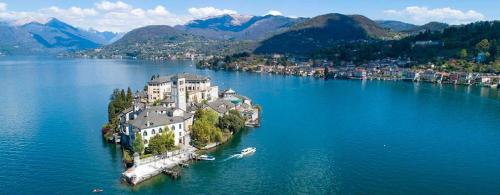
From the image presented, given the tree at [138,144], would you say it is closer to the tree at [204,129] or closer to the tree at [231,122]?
the tree at [204,129]

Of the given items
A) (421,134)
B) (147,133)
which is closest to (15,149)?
(147,133)

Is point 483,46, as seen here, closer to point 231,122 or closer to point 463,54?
point 463,54

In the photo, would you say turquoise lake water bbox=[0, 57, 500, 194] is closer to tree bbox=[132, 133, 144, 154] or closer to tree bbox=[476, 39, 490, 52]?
tree bbox=[132, 133, 144, 154]

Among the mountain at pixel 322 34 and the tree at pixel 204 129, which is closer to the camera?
the tree at pixel 204 129

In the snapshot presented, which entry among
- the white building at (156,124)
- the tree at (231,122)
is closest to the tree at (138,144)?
the white building at (156,124)

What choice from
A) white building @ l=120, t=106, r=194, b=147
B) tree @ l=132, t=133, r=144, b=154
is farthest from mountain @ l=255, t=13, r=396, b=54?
tree @ l=132, t=133, r=144, b=154

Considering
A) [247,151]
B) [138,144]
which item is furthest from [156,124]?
[247,151]
